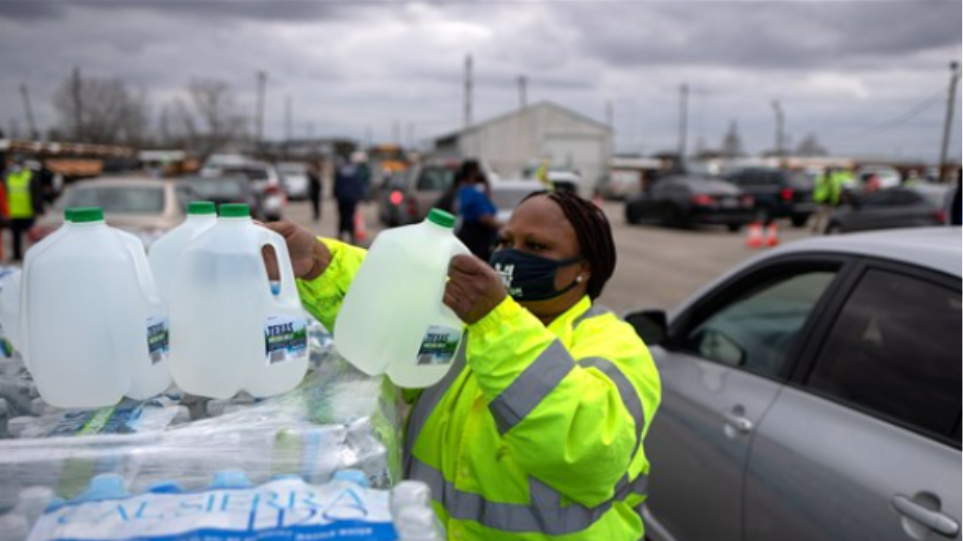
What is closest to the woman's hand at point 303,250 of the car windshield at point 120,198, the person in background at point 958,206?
the person in background at point 958,206

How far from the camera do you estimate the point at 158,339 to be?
1539mm

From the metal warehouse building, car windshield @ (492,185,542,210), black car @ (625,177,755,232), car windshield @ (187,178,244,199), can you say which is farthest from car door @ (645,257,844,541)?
the metal warehouse building

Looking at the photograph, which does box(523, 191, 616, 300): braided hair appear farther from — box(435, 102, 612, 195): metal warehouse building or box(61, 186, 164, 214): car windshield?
box(435, 102, 612, 195): metal warehouse building

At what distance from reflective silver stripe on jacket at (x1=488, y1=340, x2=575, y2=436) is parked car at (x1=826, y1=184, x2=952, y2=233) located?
1264 cm

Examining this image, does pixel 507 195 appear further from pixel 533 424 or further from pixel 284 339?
pixel 533 424

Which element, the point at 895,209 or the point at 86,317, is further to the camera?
the point at 895,209

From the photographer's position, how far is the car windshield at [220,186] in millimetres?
16000

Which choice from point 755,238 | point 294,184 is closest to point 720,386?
point 755,238

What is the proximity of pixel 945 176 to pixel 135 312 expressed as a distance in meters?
25.8

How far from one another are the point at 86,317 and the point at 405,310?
65 centimetres

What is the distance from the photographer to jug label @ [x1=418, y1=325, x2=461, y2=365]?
5.37 ft

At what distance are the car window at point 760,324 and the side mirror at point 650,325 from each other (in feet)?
0.72

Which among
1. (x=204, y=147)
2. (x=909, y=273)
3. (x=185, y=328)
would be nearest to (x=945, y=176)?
(x=909, y=273)

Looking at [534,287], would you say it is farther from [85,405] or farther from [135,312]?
[85,405]
